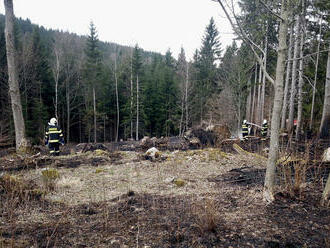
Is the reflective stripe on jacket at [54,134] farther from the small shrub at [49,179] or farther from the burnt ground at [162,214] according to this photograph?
the small shrub at [49,179]

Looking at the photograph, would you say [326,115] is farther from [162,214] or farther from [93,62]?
[93,62]

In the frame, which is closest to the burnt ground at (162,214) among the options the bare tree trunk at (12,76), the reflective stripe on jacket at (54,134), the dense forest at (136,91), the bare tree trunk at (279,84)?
the bare tree trunk at (279,84)

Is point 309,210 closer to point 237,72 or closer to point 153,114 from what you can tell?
point 237,72

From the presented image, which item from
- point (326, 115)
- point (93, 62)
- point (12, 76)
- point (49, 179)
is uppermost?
point (93, 62)

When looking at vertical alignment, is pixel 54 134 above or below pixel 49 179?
above

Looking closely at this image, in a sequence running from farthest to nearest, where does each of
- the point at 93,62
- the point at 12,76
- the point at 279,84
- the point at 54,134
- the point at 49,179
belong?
the point at 93,62, the point at 54,134, the point at 12,76, the point at 49,179, the point at 279,84

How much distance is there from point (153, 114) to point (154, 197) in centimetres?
2514

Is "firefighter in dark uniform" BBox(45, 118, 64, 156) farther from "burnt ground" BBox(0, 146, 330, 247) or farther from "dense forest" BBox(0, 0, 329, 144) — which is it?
"dense forest" BBox(0, 0, 329, 144)

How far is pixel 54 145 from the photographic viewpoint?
27.9 ft

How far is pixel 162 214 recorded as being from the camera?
3.09m

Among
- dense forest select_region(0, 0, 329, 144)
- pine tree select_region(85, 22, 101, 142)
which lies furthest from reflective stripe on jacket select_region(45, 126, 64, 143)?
pine tree select_region(85, 22, 101, 142)

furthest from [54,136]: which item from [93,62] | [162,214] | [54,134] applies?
[93,62]

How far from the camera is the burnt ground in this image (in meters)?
2.32

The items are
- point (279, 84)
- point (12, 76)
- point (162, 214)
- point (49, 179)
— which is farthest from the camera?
point (12, 76)
